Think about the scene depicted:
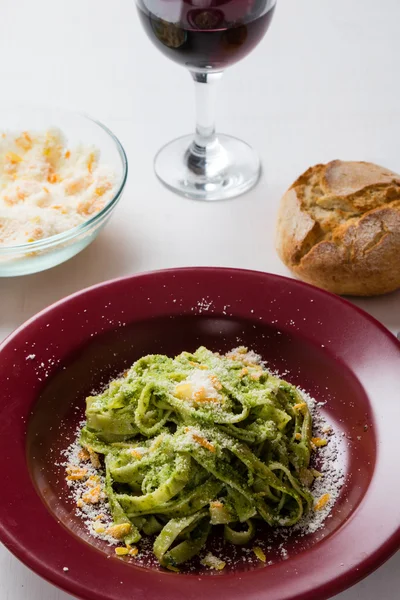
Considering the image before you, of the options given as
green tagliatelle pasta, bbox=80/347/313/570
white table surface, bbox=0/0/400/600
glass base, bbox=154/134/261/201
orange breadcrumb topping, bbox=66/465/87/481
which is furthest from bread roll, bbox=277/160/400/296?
orange breadcrumb topping, bbox=66/465/87/481

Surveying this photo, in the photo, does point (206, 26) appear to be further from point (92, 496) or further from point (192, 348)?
point (92, 496)

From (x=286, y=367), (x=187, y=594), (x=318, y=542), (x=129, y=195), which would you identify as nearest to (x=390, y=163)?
(x=129, y=195)

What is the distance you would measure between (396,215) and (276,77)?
1.19m

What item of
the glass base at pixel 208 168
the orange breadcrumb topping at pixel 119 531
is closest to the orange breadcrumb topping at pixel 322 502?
the orange breadcrumb topping at pixel 119 531

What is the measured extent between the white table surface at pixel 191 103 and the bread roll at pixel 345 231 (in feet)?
0.38

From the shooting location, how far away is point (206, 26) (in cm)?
205

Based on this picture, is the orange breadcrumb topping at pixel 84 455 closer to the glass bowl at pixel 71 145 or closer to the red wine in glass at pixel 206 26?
the glass bowl at pixel 71 145

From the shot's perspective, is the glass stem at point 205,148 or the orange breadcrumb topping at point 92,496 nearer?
the orange breadcrumb topping at point 92,496

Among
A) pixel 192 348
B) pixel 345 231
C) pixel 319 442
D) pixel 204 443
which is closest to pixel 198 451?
pixel 204 443

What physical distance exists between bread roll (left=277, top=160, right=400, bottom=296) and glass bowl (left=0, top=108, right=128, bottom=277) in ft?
1.55

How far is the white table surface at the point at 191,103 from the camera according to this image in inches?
88.1

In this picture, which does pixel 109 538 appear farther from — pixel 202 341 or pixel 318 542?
pixel 202 341

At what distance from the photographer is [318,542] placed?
Result: 1.38 metres

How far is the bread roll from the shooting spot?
6.53 feet
